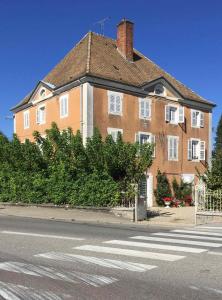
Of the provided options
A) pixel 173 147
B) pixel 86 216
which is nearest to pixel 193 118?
pixel 173 147

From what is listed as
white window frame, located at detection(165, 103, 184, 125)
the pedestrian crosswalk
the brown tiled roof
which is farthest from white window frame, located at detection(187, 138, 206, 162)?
the pedestrian crosswalk

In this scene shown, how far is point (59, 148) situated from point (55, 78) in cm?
988

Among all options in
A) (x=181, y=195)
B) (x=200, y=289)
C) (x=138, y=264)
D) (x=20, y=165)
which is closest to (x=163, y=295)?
(x=200, y=289)

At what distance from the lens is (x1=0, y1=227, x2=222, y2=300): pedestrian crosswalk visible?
6520 mm

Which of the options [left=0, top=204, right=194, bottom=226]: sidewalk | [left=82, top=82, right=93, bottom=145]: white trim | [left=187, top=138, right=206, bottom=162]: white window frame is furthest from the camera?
[left=187, top=138, right=206, bottom=162]: white window frame

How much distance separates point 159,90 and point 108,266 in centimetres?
2435

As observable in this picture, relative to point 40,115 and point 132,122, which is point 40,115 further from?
point 132,122

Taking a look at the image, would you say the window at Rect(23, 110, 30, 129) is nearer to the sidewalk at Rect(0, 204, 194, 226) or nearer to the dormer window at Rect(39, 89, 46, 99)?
the dormer window at Rect(39, 89, 46, 99)

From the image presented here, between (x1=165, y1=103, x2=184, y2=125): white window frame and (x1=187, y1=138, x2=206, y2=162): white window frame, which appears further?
(x1=187, y1=138, x2=206, y2=162): white window frame


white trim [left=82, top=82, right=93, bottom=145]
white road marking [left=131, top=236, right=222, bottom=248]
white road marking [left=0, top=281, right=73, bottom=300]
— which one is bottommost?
white road marking [left=131, top=236, right=222, bottom=248]

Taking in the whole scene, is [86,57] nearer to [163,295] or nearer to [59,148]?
[59,148]

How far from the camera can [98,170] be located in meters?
21.2

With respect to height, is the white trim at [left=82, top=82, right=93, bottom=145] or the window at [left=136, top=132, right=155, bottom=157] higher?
the white trim at [left=82, top=82, right=93, bottom=145]

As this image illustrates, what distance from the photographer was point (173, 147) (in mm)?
31484
